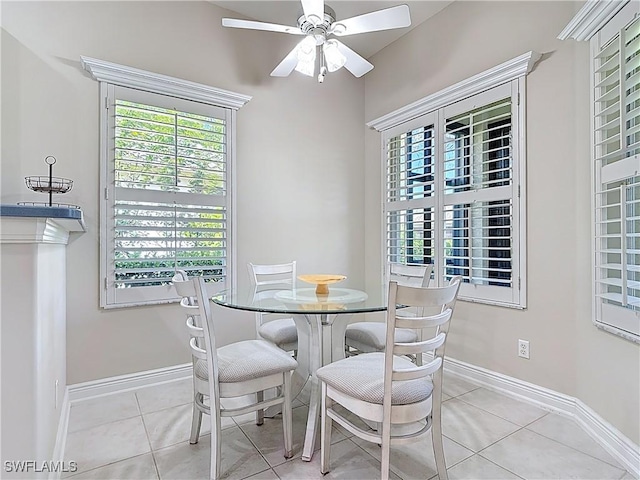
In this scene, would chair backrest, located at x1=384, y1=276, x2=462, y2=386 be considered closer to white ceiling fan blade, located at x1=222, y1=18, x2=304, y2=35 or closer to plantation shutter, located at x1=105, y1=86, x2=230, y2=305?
white ceiling fan blade, located at x1=222, y1=18, x2=304, y2=35

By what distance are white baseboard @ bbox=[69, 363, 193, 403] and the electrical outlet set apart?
2.51 m

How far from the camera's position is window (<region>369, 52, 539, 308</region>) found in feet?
8.59

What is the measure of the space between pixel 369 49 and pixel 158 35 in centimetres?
209

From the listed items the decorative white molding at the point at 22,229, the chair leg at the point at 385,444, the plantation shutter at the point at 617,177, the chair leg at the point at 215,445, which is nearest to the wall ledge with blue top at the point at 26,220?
the decorative white molding at the point at 22,229

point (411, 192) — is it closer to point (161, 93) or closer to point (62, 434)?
point (161, 93)

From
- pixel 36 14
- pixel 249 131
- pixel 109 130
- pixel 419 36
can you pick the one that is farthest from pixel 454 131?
pixel 36 14

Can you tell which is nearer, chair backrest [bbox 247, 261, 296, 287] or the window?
the window

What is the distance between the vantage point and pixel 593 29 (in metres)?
2.06

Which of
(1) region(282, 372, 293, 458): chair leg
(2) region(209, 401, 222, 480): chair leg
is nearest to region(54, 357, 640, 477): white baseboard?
(2) region(209, 401, 222, 480): chair leg

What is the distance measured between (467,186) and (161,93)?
2532 millimetres

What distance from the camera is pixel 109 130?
103 inches

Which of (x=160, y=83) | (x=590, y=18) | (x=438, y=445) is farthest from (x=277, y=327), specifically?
(x=590, y=18)

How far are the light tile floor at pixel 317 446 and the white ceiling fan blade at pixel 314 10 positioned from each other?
2.38 meters

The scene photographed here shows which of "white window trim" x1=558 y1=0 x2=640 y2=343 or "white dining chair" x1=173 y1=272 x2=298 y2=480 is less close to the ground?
"white window trim" x1=558 y1=0 x2=640 y2=343
